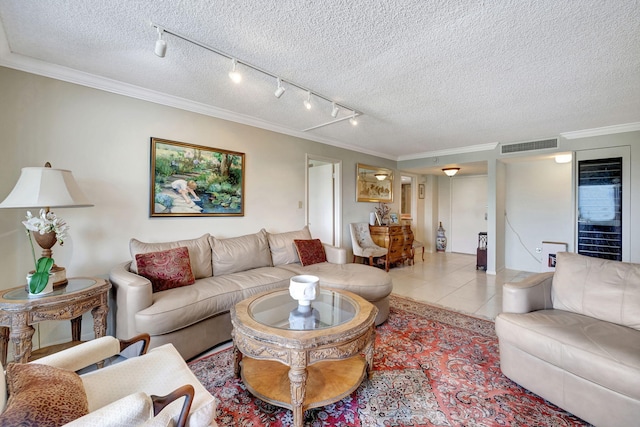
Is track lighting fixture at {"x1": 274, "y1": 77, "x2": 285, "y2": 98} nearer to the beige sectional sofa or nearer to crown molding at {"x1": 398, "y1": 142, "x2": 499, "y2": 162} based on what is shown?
the beige sectional sofa

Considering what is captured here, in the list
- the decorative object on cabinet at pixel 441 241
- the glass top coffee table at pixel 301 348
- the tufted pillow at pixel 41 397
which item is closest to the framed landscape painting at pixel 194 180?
the glass top coffee table at pixel 301 348

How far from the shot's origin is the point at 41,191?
1.80m

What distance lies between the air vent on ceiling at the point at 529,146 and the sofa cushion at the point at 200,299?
4.46 m

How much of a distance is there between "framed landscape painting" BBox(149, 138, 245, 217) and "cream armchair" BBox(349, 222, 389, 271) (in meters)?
2.30

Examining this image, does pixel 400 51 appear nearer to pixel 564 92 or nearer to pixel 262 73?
pixel 262 73

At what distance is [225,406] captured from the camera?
1.63 metres

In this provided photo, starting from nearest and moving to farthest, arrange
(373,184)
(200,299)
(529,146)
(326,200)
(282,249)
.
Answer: (200,299) → (282,249) → (529,146) → (326,200) → (373,184)

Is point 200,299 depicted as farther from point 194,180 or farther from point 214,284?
point 194,180

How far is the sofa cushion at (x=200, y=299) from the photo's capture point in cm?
194

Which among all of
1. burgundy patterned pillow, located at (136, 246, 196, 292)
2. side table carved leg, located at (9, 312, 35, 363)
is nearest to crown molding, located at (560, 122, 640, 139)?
burgundy patterned pillow, located at (136, 246, 196, 292)

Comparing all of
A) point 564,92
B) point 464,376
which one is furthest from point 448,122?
point 464,376

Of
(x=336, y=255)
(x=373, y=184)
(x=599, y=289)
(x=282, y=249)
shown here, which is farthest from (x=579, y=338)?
(x=373, y=184)

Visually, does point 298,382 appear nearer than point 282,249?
Yes

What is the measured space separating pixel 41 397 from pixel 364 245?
15.2 feet
